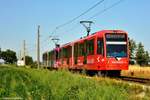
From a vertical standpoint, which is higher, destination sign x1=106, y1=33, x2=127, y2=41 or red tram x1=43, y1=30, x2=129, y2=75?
destination sign x1=106, y1=33, x2=127, y2=41

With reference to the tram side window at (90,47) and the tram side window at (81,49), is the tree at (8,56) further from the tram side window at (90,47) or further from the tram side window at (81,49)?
the tram side window at (90,47)

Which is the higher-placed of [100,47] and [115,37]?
[115,37]

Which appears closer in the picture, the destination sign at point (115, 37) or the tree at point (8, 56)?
the destination sign at point (115, 37)

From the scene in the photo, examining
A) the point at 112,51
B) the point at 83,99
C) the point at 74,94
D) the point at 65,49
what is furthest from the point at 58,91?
the point at 65,49

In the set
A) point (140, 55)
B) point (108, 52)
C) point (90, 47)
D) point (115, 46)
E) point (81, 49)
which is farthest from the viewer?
point (140, 55)

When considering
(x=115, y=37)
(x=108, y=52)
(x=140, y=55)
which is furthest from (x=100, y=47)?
(x=140, y=55)

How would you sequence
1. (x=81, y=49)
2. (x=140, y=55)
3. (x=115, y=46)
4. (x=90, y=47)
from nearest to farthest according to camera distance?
(x=115, y=46), (x=90, y=47), (x=81, y=49), (x=140, y=55)

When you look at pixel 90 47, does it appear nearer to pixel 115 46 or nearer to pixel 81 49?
pixel 115 46

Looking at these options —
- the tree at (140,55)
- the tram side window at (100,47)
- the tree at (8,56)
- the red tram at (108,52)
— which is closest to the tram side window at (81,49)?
the red tram at (108,52)

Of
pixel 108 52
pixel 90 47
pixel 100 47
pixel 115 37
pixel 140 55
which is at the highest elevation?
pixel 140 55

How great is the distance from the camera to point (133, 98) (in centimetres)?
1525

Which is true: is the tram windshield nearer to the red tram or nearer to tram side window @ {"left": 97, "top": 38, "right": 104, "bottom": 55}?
the red tram

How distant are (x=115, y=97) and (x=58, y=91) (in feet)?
12.7

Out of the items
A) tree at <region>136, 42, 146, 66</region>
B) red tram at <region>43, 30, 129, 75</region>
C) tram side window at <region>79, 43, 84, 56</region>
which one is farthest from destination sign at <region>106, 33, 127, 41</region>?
tree at <region>136, 42, 146, 66</region>
